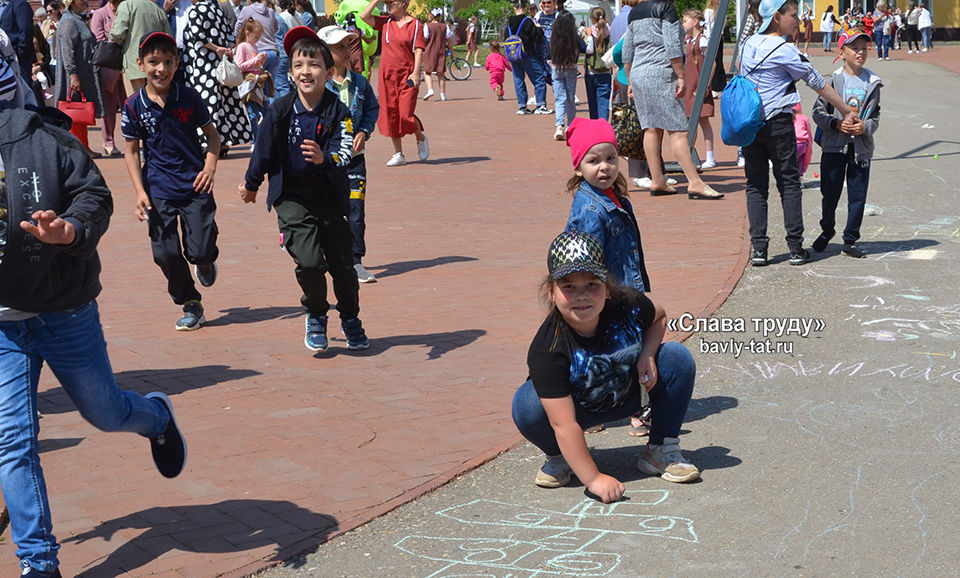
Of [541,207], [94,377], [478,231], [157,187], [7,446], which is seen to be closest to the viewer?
[7,446]

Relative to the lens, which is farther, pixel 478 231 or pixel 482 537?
pixel 478 231

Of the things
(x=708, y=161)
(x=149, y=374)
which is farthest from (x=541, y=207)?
(x=149, y=374)

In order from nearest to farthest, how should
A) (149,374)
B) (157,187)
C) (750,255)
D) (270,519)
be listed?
(270,519) < (149,374) < (157,187) < (750,255)

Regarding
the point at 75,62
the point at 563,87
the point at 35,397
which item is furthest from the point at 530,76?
the point at 35,397

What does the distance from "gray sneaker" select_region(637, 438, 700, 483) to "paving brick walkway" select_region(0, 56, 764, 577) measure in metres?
0.72

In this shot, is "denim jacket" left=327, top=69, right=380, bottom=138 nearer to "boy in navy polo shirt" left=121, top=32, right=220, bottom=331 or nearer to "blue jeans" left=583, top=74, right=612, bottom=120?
"boy in navy polo shirt" left=121, top=32, right=220, bottom=331

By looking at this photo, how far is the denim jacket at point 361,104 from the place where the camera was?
25.2 ft

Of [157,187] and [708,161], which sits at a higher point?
[157,187]

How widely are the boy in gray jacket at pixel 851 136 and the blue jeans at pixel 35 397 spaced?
229 inches

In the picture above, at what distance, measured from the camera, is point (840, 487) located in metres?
4.54

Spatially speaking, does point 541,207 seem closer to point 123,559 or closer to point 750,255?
point 750,255

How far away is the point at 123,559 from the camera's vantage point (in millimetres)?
4188

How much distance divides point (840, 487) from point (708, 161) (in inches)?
363

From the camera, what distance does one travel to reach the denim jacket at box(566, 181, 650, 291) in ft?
16.7
